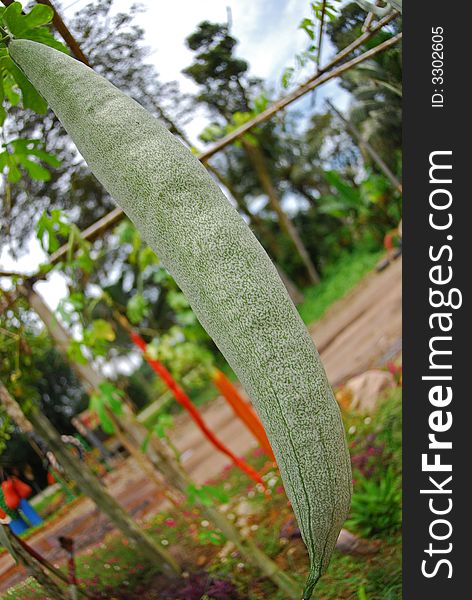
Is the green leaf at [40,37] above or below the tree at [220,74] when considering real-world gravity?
above

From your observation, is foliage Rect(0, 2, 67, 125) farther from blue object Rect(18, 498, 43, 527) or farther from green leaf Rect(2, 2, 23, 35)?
blue object Rect(18, 498, 43, 527)

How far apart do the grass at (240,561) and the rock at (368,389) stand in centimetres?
104

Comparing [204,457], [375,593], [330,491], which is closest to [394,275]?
[204,457]

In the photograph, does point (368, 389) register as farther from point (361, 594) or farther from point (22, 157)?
point (22, 157)

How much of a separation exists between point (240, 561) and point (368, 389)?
2.99m

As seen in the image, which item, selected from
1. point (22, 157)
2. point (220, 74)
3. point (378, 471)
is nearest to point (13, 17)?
point (22, 157)

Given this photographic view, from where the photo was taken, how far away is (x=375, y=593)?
2029mm

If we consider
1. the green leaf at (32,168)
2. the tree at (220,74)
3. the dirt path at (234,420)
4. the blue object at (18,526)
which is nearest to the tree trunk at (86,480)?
the dirt path at (234,420)

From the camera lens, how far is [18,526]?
224 cm

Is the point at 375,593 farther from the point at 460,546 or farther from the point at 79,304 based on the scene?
the point at 79,304

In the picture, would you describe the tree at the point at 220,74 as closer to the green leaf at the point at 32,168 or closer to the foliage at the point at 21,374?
the green leaf at the point at 32,168

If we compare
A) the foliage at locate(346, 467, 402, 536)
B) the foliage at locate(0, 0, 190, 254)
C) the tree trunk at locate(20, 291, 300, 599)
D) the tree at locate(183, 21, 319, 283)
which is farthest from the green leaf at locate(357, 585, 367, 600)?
the tree at locate(183, 21, 319, 283)

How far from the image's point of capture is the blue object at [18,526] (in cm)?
218

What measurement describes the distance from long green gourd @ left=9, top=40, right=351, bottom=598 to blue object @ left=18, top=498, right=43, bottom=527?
4.74ft
